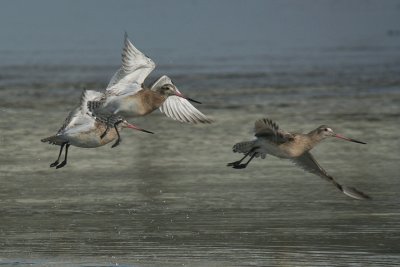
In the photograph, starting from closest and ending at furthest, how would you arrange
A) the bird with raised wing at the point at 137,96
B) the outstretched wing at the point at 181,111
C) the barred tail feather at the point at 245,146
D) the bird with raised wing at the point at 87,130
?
the barred tail feather at the point at 245,146
the bird with raised wing at the point at 137,96
the bird with raised wing at the point at 87,130
the outstretched wing at the point at 181,111

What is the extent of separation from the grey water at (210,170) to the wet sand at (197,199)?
24 mm

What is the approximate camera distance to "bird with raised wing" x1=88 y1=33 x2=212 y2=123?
1272cm

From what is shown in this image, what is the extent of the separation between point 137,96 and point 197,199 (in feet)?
6.51

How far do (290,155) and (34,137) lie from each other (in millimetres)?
8414

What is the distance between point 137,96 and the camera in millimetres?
12836

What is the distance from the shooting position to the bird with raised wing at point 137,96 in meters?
12.7

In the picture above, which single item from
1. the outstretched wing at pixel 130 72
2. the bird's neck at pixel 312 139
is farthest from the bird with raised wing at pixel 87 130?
the bird's neck at pixel 312 139

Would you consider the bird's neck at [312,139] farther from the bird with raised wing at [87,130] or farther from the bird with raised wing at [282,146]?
the bird with raised wing at [87,130]

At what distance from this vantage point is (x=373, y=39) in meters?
42.7

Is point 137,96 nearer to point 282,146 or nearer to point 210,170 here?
point 282,146

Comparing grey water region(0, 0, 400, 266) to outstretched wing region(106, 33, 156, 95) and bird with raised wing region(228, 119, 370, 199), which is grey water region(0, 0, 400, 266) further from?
outstretched wing region(106, 33, 156, 95)

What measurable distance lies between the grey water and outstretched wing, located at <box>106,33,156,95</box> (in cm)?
136

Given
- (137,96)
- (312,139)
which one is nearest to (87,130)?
(137,96)

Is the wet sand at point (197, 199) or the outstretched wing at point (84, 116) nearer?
the wet sand at point (197, 199)
